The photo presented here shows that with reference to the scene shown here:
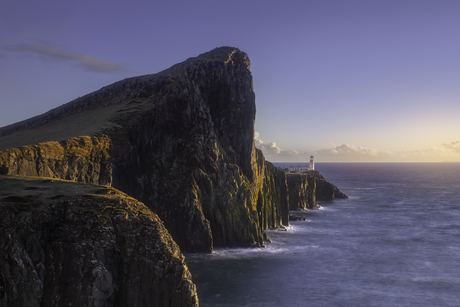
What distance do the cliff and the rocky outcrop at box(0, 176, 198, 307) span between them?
1518cm

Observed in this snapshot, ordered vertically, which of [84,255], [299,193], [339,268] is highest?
[84,255]

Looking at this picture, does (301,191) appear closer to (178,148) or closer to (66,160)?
(178,148)

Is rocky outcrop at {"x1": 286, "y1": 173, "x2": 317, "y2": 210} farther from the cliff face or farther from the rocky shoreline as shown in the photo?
the rocky shoreline

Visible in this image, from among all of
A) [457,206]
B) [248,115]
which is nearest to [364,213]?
[457,206]

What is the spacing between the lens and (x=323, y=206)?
116m

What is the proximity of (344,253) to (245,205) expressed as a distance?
16300mm

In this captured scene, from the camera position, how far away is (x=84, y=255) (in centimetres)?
2608

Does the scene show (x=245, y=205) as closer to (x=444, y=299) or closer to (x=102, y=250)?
(x=444, y=299)

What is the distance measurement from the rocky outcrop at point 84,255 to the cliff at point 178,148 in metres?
15.2

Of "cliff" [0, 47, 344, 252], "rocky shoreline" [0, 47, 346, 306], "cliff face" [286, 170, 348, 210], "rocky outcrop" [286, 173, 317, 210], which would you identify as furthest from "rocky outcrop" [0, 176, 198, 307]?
"cliff face" [286, 170, 348, 210]

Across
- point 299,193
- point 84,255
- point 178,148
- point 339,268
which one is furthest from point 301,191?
point 84,255

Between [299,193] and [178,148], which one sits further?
[299,193]

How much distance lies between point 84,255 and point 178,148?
35329 millimetres

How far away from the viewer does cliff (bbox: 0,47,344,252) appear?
5090cm
